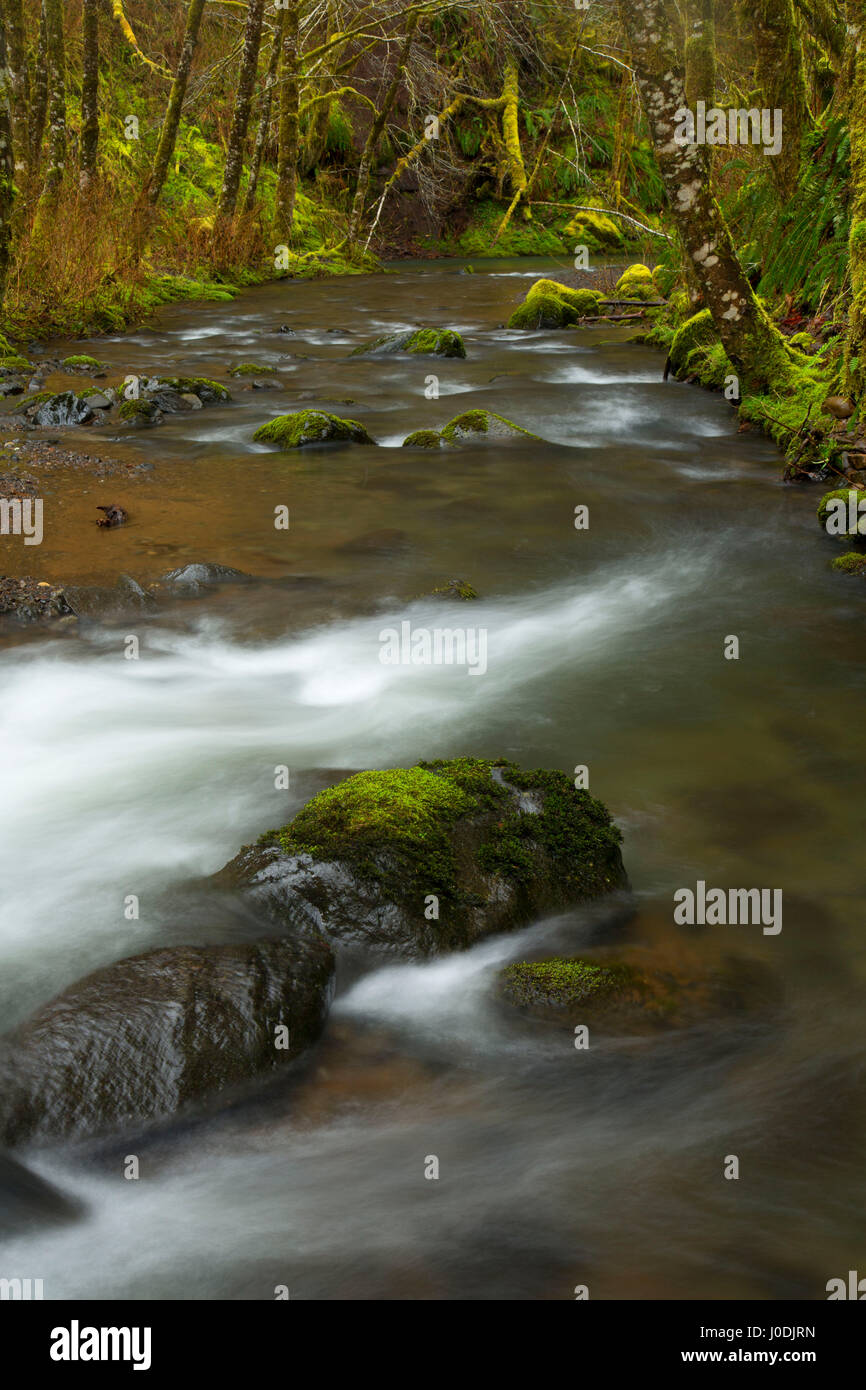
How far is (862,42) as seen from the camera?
745 centimetres

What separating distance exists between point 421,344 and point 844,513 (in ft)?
28.4

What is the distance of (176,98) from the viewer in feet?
59.9

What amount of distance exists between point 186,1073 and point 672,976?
1.47 metres

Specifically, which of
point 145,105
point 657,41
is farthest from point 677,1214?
point 145,105

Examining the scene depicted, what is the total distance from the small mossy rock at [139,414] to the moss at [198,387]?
2.47 ft

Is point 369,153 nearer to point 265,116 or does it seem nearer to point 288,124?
point 265,116

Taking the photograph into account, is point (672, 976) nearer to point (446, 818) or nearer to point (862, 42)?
point (446, 818)

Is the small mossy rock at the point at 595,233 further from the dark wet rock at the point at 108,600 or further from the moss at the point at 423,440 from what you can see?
the dark wet rock at the point at 108,600

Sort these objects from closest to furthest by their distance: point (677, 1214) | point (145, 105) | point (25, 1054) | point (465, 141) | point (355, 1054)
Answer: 1. point (677, 1214)
2. point (25, 1054)
3. point (355, 1054)
4. point (145, 105)
5. point (465, 141)

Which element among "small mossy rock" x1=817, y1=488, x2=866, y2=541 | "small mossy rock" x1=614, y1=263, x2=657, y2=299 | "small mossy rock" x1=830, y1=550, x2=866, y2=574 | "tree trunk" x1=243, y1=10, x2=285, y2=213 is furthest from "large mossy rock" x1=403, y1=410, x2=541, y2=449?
"tree trunk" x1=243, y1=10, x2=285, y2=213

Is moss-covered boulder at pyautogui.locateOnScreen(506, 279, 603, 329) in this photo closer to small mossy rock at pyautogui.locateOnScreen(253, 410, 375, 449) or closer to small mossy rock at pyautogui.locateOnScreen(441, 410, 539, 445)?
small mossy rock at pyautogui.locateOnScreen(441, 410, 539, 445)

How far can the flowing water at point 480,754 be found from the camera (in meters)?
2.70

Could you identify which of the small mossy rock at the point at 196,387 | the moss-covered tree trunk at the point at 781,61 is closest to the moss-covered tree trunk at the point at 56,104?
the small mossy rock at the point at 196,387

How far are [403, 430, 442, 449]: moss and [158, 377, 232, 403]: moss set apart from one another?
2.56 m
